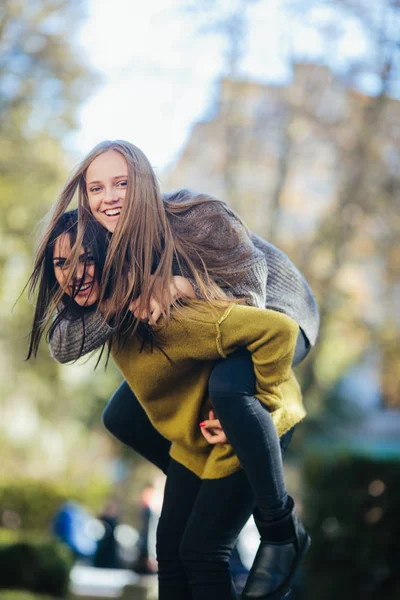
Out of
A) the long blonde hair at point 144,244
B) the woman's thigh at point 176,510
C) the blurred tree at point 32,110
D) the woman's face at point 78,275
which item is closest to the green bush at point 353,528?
the woman's thigh at point 176,510

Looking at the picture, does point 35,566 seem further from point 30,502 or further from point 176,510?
point 30,502

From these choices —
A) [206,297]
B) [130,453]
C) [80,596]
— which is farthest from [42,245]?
[130,453]

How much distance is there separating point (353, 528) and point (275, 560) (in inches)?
190

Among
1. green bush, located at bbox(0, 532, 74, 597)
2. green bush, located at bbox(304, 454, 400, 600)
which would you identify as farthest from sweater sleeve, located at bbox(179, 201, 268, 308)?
green bush, located at bbox(0, 532, 74, 597)

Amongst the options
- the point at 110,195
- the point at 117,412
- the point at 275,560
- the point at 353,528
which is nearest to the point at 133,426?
the point at 117,412

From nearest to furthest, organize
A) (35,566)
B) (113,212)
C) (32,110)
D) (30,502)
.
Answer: (113,212) < (35,566) < (32,110) < (30,502)

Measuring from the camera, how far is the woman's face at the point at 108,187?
2314 millimetres

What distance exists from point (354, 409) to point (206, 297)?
2259 centimetres

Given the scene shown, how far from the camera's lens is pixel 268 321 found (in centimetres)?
221

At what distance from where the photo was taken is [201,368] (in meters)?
2.36

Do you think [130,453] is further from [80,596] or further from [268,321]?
[268,321]

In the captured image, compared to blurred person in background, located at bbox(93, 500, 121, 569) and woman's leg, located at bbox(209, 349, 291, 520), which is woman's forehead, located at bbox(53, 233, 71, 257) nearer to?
woman's leg, located at bbox(209, 349, 291, 520)

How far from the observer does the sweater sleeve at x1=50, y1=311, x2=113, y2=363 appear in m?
2.26

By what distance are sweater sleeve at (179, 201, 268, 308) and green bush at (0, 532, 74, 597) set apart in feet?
20.8
